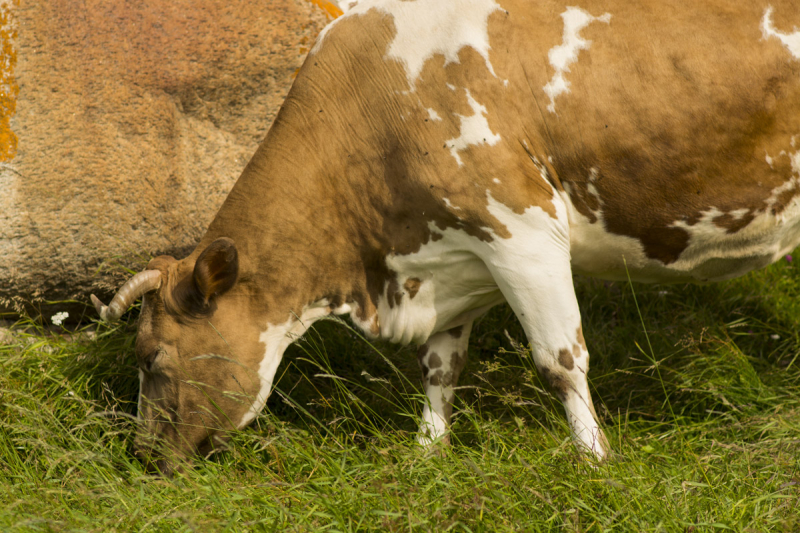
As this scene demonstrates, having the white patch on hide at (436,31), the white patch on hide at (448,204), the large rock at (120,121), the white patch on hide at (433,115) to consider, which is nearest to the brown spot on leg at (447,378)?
the white patch on hide at (448,204)

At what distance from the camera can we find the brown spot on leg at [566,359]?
2.97 m

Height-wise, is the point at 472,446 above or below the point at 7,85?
below

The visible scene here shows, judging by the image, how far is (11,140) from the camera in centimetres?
385

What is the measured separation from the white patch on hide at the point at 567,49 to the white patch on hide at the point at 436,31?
0.26 meters

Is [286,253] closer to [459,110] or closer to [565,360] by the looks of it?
[459,110]

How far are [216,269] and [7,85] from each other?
1.89 meters

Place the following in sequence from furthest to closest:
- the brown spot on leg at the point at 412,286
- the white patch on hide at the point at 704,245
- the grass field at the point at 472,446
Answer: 1. the brown spot on leg at the point at 412,286
2. the white patch on hide at the point at 704,245
3. the grass field at the point at 472,446

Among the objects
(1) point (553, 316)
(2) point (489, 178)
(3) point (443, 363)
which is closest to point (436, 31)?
(2) point (489, 178)

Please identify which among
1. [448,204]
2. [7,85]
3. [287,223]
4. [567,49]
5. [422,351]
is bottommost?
[422,351]

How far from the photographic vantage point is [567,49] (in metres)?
2.99

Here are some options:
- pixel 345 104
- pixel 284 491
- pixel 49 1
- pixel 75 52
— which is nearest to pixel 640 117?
pixel 345 104

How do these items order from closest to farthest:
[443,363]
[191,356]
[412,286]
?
[191,356] → [412,286] → [443,363]

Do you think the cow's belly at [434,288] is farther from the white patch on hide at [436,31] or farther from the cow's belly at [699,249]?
the white patch on hide at [436,31]

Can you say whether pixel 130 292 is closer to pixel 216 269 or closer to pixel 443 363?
pixel 216 269
